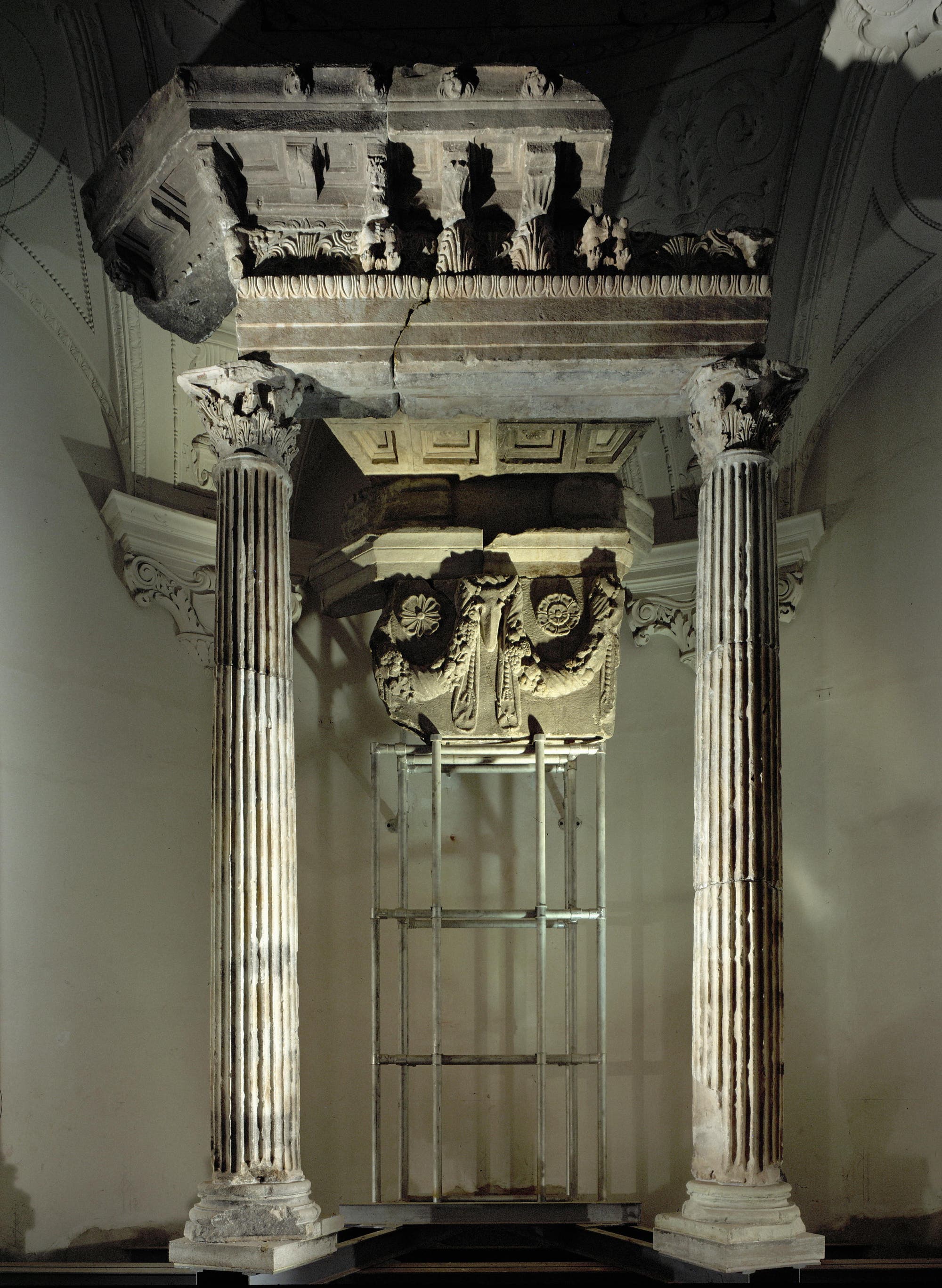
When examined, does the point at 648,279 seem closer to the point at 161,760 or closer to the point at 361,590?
the point at 361,590

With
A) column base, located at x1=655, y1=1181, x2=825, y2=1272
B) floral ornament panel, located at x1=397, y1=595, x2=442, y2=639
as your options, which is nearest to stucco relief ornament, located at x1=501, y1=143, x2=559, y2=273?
floral ornament panel, located at x1=397, y1=595, x2=442, y2=639

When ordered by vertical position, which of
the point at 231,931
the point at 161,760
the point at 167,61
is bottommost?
the point at 231,931

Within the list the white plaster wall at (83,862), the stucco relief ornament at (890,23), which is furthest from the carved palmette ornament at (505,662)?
the stucco relief ornament at (890,23)

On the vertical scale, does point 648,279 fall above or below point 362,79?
below

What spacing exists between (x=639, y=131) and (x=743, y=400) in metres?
2.70

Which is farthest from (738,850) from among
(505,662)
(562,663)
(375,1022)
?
(375,1022)

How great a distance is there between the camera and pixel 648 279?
19.7ft

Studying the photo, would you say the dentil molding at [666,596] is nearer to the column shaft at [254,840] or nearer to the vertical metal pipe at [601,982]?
the vertical metal pipe at [601,982]

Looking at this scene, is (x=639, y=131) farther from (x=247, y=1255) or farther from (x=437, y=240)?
(x=247, y=1255)

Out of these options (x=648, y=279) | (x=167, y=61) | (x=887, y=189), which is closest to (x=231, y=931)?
(x=648, y=279)

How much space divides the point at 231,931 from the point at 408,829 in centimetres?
321

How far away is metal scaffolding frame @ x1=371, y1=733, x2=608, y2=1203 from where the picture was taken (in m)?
7.22

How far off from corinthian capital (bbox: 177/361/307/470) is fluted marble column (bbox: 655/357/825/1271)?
1916 mm

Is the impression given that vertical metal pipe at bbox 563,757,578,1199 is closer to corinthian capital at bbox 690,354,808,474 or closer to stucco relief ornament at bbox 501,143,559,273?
corinthian capital at bbox 690,354,808,474
